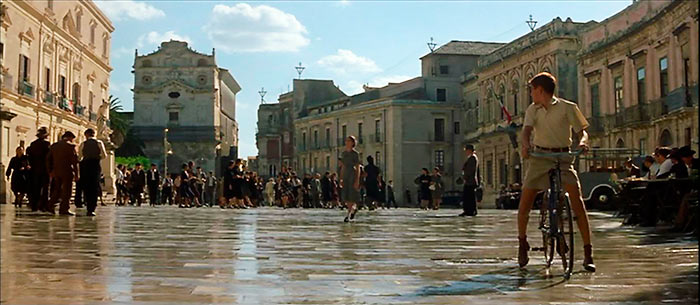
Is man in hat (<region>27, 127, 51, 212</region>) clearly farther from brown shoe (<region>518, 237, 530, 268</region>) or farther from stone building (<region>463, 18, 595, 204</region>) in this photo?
stone building (<region>463, 18, 595, 204</region>)

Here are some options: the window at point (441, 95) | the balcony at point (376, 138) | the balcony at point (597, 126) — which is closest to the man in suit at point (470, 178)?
the balcony at point (597, 126)

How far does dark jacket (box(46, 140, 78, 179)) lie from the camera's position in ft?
53.1

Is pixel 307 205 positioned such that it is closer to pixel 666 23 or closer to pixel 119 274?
pixel 666 23

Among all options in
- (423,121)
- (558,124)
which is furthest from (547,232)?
(423,121)

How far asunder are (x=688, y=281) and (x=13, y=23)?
36.3 meters

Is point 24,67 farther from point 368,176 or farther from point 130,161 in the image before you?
point 130,161

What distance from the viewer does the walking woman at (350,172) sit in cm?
1578

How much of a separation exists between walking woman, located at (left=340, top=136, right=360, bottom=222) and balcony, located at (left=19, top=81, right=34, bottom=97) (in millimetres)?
26733

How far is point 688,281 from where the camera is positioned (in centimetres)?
618

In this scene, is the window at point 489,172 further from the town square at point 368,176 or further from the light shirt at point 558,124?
the light shirt at point 558,124

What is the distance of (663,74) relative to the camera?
35.6 metres

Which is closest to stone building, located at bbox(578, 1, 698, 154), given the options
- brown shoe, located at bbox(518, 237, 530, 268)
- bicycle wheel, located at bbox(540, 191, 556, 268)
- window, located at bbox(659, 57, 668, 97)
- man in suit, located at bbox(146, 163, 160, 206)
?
window, located at bbox(659, 57, 668, 97)

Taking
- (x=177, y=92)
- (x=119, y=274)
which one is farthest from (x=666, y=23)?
(x=177, y=92)

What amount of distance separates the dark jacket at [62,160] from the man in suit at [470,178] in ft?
26.1
